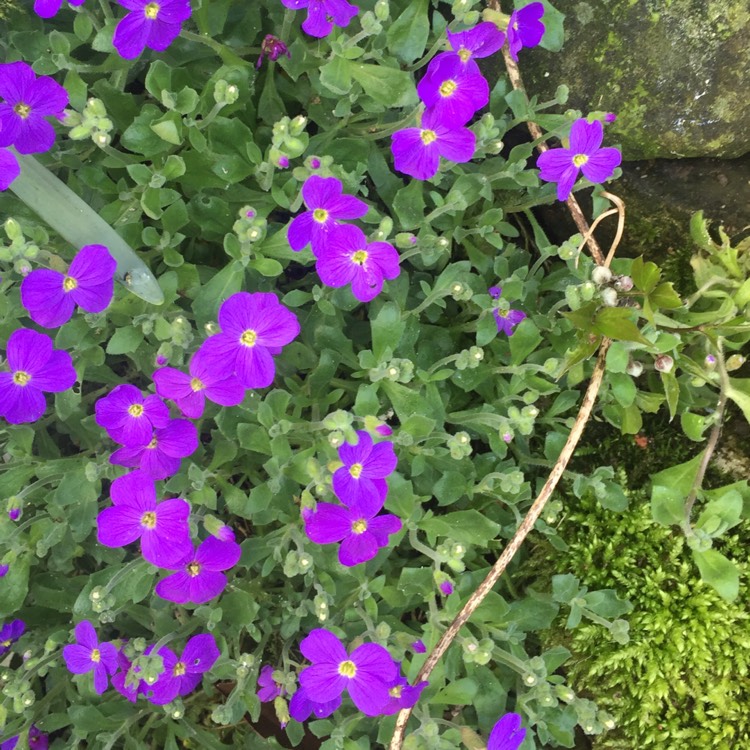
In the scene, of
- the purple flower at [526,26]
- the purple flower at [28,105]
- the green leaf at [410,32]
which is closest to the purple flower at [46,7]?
the purple flower at [28,105]

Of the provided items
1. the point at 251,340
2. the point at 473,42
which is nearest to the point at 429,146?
the point at 473,42

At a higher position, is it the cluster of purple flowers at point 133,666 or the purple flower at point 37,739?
the cluster of purple flowers at point 133,666

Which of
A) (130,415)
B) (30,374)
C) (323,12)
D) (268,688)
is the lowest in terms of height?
(268,688)

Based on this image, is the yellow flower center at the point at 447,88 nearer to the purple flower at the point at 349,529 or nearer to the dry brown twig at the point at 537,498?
the dry brown twig at the point at 537,498

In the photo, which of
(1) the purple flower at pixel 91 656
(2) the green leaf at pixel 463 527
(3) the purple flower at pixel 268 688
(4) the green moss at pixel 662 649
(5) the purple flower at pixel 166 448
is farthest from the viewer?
(4) the green moss at pixel 662 649

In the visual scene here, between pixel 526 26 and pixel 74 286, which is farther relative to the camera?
pixel 526 26

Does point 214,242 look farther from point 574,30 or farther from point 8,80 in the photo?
point 574,30

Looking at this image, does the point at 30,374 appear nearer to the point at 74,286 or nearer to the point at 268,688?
the point at 74,286

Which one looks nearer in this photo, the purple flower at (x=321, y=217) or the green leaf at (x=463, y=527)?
the purple flower at (x=321, y=217)
